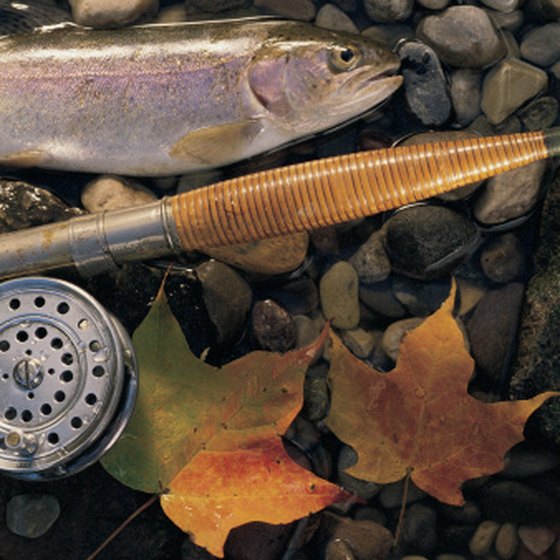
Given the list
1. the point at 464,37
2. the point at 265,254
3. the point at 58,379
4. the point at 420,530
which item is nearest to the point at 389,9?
the point at 464,37

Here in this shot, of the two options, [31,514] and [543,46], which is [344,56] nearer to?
[543,46]

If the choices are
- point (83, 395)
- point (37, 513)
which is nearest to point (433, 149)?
point (83, 395)

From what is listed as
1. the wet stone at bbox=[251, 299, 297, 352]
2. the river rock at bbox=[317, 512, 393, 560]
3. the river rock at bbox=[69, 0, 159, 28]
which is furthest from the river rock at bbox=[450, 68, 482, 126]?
the river rock at bbox=[317, 512, 393, 560]

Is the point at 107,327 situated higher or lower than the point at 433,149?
lower

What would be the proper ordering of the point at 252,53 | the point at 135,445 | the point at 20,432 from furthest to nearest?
the point at 252,53, the point at 135,445, the point at 20,432

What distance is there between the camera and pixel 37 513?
3.27 meters

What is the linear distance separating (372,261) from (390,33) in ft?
3.68

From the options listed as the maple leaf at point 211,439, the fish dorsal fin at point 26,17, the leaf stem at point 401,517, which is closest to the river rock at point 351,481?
the leaf stem at point 401,517

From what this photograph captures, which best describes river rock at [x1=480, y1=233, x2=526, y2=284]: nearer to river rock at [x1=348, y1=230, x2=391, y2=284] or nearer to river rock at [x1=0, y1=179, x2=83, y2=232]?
river rock at [x1=348, y1=230, x2=391, y2=284]

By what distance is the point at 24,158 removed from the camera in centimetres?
350

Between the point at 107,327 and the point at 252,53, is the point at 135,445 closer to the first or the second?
the point at 107,327

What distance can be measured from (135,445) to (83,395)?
1.10 feet

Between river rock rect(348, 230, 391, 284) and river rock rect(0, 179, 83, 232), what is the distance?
1.32m

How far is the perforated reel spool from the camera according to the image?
2.89 m
